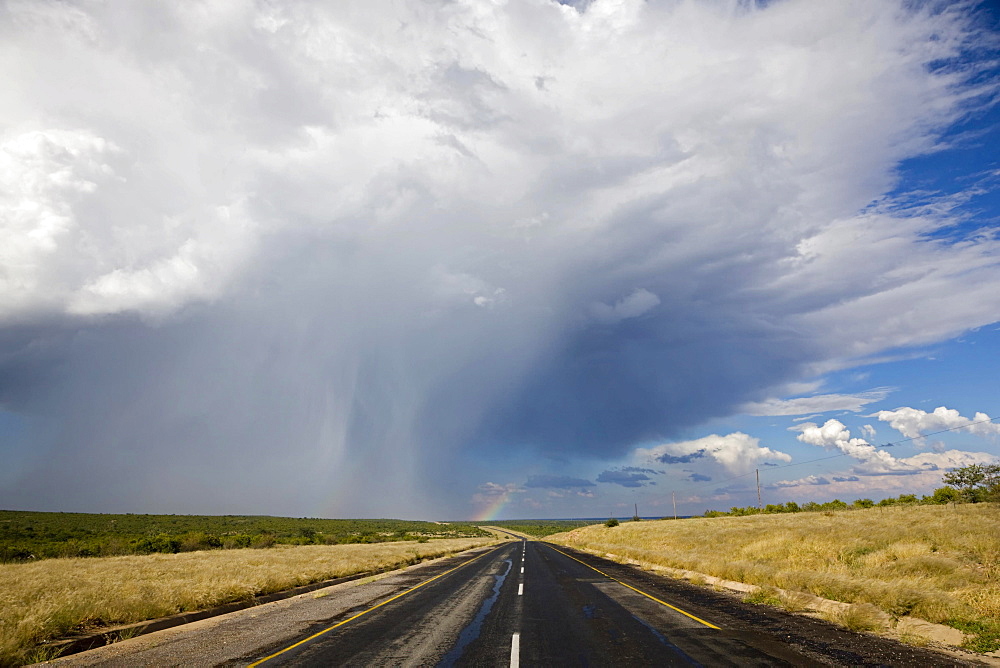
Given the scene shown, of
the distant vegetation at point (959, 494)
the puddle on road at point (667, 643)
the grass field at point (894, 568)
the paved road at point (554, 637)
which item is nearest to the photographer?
the puddle on road at point (667, 643)

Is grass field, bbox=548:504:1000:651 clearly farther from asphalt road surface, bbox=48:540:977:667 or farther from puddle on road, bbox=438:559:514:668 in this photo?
puddle on road, bbox=438:559:514:668

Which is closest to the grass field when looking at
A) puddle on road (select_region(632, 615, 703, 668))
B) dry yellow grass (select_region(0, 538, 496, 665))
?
puddle on road (select_region(632, 615, 703, 668))

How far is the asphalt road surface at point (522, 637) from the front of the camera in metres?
8.54

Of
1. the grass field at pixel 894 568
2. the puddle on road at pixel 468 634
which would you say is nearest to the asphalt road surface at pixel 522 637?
the puddle on road at pixel 468 634

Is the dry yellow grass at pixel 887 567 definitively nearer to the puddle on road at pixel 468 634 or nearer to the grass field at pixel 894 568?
the grass field at pixel 894 568

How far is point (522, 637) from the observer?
10266 millimetres

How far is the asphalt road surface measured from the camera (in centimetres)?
854

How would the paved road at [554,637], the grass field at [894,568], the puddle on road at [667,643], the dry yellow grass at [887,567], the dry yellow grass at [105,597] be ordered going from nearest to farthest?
the puddle on road at [667,643] → the paved road at [554,637] → the dry yellow grass at [105,597] → the grass field at [894,568] → the dry yellow grass at [887,567]

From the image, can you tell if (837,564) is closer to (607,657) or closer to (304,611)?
(607,657)

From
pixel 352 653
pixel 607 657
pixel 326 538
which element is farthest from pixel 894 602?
pixel 326 538

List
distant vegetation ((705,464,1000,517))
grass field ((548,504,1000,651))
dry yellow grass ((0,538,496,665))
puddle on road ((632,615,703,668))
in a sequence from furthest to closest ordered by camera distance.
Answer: distant vegetation ((705,464,1000,517)), grass field ((548,504,1000,651)), dry yellow grass ((0,538,496,665)), puddle on road ((632,615,703,668))

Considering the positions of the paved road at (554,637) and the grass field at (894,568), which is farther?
the grass field at (894,568)

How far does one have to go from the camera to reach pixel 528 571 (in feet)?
86.4

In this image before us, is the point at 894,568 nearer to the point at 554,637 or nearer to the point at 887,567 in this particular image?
the point at 887,567
